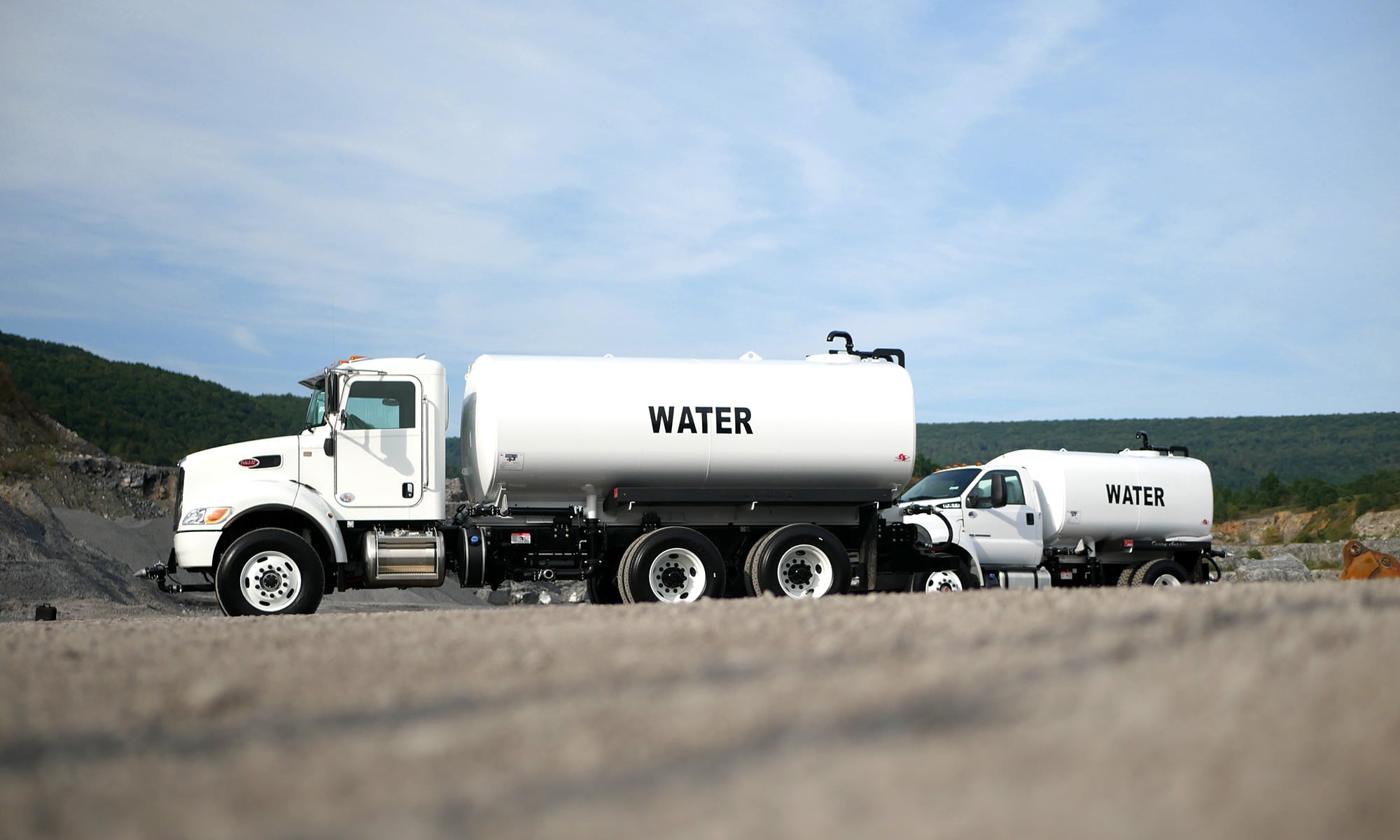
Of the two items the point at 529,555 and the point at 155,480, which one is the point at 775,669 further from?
the point at 155,480

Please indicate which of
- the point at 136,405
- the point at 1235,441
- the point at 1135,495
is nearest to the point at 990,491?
the point at 1135,495

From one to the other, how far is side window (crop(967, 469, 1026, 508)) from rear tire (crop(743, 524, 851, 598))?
4.65 meters

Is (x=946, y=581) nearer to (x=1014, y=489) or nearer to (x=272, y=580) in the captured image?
(x=1014, y=489)

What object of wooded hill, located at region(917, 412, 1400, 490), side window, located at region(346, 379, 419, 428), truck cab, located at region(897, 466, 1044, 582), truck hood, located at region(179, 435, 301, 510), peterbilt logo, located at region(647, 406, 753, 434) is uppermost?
wooded hill, located at region(917, 412, 1400, 490)

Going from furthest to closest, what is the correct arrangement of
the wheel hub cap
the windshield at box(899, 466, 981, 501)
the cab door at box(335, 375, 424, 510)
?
the windshield at box(899, 466, 981, 501), the wheel hub cap, the cab door at box(335, 375, 424, 510)

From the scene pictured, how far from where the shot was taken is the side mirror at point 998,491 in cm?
1797

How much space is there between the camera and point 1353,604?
6746 millimetres

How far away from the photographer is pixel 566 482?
13250 millimetres

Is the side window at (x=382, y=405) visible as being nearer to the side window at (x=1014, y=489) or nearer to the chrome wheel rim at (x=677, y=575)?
the chrome wheel rim at (x=677, y=575)

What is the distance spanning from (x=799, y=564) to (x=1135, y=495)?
27.9 ft

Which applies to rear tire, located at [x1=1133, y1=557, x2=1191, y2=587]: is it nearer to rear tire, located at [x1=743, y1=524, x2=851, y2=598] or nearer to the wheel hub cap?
rear tire, located at [x1=743, y1=524, x2=851, y2=598]

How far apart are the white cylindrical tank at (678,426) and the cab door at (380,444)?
76cm

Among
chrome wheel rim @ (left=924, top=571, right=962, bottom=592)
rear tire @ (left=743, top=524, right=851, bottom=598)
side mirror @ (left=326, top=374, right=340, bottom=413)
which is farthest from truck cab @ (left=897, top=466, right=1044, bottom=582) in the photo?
side mirror @ (left=326, top=374, right=340, bottom=413)

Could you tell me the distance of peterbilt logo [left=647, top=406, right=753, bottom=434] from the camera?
1326 cm
